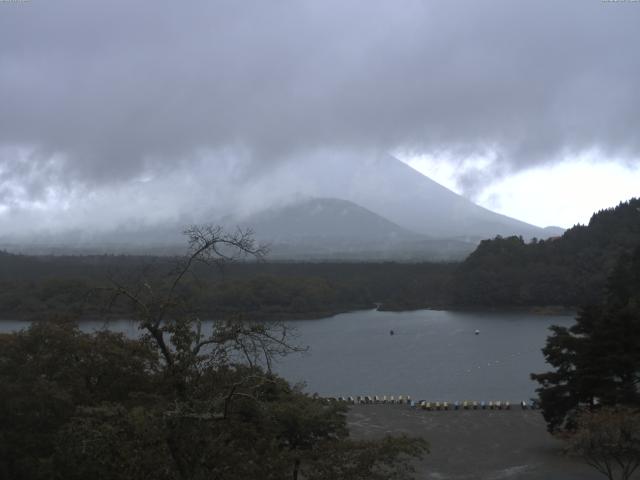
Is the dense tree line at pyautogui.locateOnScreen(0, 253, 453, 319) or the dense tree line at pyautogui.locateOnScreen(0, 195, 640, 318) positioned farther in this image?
the dense tree line at pyautogui.locateOnScreen(0, 195, 640, 318)

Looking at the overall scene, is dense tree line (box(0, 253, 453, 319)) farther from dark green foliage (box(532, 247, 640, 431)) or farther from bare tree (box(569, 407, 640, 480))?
bare tree (box(569, 407, 640, 480))

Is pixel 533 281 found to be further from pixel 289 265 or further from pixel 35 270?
pixel 35 270

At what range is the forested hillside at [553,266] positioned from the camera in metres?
37.2

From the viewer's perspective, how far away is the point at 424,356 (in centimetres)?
2431

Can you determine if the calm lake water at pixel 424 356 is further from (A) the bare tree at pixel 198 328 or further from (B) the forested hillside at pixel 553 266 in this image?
(A) the bare tree at pixel 198 328

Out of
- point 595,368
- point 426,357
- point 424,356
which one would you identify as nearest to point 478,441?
point 595,368

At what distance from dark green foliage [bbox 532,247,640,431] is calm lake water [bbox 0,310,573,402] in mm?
5272

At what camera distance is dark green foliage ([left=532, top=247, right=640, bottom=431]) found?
408 inches

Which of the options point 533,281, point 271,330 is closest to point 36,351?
point 271,330

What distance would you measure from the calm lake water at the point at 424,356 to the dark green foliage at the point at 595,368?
17.3 feet

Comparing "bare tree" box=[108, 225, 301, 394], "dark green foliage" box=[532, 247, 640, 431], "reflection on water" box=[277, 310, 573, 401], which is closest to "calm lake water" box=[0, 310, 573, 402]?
"reflection on water" box=[277, 310, 573, 401]

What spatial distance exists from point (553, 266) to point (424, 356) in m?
18.2

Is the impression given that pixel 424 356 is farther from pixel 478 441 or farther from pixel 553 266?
pixel 553 266

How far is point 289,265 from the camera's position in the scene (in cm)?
5334
